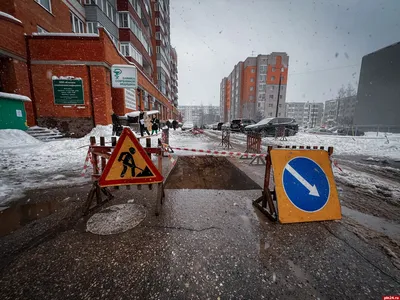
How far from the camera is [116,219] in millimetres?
2850

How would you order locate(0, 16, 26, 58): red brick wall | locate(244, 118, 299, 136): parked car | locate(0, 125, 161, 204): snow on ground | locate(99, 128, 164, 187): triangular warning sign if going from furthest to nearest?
locate(244, 118, 299, 136): parked car < locate(0, 16, 26, 58): red brick wall < locate(0, 125, 161, 204): snow on ground < locate(99, 128, 164, 187): triangular warning sign

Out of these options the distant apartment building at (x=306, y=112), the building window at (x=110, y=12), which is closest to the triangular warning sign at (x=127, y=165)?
the building window at (x=110, y=12)

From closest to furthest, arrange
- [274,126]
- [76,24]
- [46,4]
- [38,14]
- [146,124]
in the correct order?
[38,14] < [46,4] < [146,124] < [274,126] < [76,24]

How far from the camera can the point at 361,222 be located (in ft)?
9.27

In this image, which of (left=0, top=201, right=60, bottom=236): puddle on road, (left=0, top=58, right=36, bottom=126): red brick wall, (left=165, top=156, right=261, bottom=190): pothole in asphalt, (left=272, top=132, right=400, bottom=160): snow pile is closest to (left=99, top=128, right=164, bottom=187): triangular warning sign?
(left=0, top=201, right=60, bottom=236): puddle on road

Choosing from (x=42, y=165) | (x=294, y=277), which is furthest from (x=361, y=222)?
(x=42, y=165)

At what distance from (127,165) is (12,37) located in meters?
14.2

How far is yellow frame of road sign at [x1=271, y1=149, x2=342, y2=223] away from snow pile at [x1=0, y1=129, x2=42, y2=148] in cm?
1119

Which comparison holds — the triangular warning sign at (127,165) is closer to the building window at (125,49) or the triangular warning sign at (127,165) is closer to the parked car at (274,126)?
the parked car at (274,126)

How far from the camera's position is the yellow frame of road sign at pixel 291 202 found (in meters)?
2.79

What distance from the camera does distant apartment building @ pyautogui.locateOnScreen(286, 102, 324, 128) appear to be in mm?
121938

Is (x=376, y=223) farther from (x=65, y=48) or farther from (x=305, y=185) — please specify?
(x=65, y=48)

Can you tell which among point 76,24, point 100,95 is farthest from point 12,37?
point 76,24

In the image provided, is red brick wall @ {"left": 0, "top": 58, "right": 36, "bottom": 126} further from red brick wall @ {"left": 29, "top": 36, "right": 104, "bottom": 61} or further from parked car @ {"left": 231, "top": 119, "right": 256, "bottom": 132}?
parked car @ {"left": 231, "top": 119, "right": 256, "bottom": 132}
